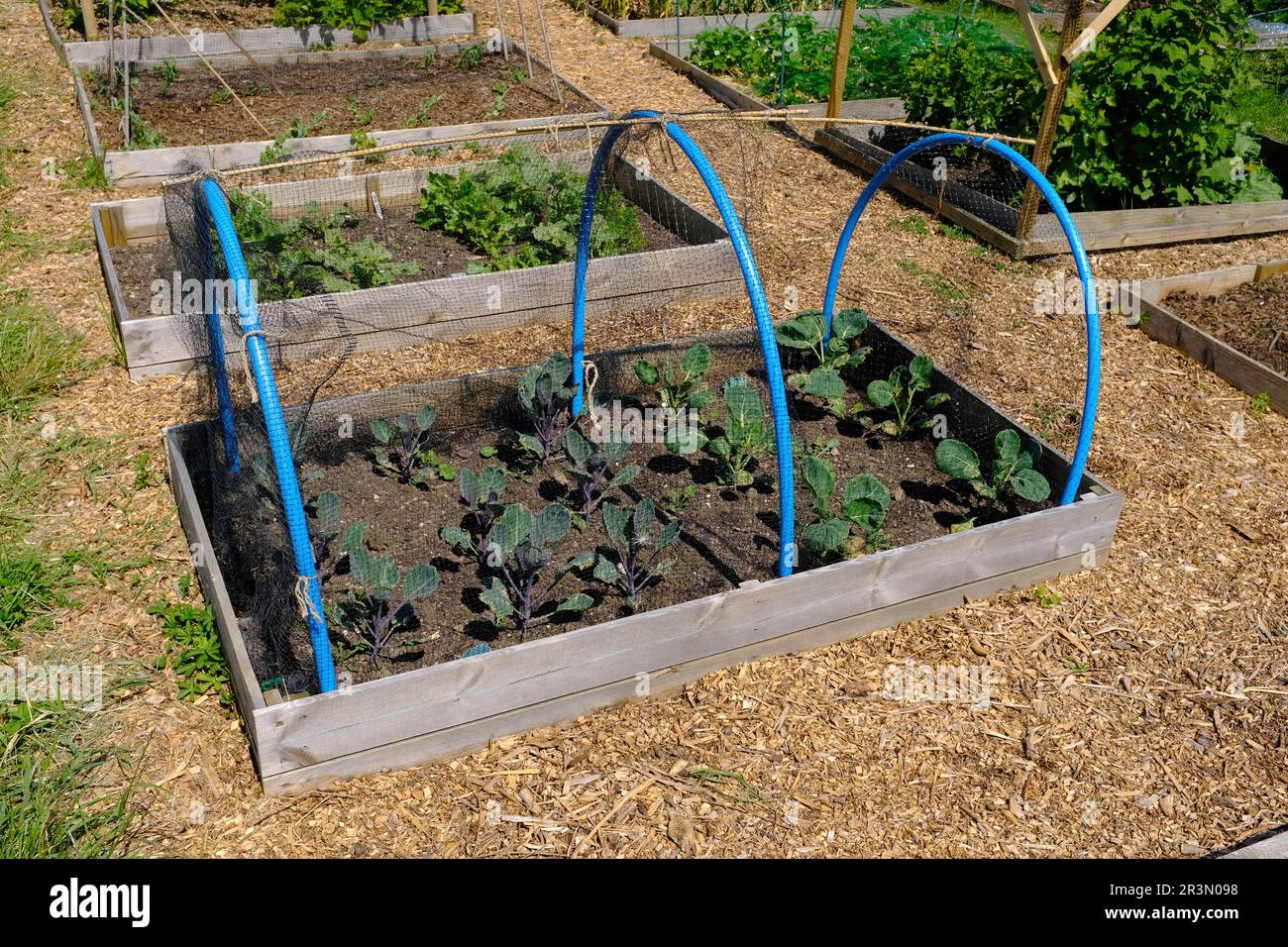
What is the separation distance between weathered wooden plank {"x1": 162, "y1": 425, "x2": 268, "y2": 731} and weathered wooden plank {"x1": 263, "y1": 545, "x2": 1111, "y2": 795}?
27cm

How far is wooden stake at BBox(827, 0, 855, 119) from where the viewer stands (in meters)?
8.12

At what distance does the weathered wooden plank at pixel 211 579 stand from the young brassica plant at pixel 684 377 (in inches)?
77.6

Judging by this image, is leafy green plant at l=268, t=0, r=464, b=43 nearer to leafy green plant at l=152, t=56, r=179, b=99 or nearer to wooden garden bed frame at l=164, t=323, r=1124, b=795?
leafy green plant at l=152, t=56, r=179, b=99

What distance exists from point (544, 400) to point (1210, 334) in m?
3.86

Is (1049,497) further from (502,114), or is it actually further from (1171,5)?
(502,114)

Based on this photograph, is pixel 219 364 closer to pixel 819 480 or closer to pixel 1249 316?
pixel 819 480

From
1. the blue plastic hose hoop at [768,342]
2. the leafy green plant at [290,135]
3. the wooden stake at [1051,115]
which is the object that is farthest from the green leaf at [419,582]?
the wooden stake at [1051,115]

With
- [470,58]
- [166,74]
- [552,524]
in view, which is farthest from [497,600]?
[470,58]

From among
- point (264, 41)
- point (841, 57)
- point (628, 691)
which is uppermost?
point (841, 57)

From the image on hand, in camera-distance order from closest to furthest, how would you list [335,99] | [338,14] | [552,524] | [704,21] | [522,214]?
1. [552,524]
2. [522,214]
3. [335,99]
4. [338,14]
5. [704,21]

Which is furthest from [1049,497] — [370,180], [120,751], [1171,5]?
[370,180]

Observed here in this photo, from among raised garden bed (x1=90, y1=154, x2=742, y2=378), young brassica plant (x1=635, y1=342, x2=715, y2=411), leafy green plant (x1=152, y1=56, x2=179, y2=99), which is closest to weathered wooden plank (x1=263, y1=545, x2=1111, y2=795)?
young brassica plant (x1=635, y1=342, x2=715, y2=411)

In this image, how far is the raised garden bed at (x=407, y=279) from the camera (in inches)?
215

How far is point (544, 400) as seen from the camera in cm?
477
